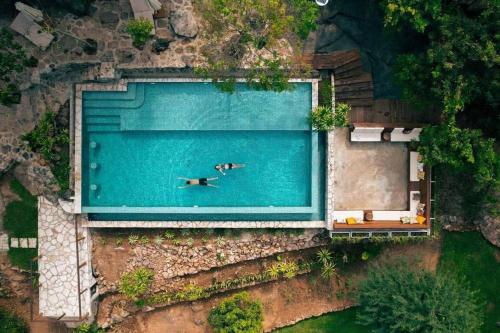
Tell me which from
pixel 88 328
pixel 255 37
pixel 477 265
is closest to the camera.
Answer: pixel 255 37

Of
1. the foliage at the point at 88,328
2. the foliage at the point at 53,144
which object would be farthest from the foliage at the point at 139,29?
the foliage at the point at 88,328

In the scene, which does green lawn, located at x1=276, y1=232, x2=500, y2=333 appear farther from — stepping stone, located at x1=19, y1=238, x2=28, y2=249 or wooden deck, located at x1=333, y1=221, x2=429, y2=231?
stepping stone, located at x1=19, y1=238, x2=28, y2=249

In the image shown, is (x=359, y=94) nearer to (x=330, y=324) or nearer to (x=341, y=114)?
(x=341, y=114)

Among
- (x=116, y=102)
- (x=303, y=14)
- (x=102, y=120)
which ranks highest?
(x=303, y=14)

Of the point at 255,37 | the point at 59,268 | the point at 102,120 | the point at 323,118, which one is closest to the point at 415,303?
the point at 323,118

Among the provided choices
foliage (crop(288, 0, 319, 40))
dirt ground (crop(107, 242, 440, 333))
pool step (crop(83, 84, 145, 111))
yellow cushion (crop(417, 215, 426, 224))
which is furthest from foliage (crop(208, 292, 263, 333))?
foliage (crop(288, 0, 319, 40))

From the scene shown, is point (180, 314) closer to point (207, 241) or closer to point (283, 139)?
point (207, 241)
